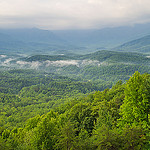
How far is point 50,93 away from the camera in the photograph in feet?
588

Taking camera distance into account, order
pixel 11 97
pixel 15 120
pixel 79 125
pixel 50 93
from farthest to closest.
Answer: pixel 50 93, pixel 11 97, pixel 15 120, pixel 79 125

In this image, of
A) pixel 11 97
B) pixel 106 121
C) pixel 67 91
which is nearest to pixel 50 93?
pixel 67 91

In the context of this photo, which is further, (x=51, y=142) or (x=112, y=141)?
(x=51, y=142)

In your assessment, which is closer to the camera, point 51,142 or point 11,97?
point 51,142

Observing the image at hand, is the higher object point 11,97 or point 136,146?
point 136,146

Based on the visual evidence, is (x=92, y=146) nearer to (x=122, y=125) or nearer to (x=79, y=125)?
(x=122, y=125)

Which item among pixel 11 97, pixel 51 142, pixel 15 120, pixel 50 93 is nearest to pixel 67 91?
pixel 50 93

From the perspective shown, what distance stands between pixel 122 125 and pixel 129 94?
5.78 metres

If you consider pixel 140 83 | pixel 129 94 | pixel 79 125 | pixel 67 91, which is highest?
pixel 140 83

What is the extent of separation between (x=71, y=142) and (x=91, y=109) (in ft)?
66.1

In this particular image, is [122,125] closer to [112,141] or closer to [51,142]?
[112,141]

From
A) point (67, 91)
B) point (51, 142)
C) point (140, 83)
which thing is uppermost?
point (140, 83)

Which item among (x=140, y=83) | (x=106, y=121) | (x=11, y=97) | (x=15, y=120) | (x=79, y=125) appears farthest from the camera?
(x=11, y=97)

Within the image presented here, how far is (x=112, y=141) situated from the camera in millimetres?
24109
